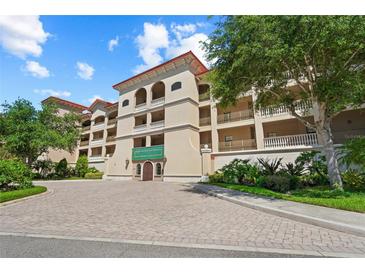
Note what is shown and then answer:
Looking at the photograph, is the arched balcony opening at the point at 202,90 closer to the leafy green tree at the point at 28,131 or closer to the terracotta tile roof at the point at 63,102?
the leafy green tree at the point at 28,131

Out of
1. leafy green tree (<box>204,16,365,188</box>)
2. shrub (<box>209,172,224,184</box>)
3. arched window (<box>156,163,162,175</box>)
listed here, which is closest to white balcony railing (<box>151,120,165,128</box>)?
arched window (<box>156,163,162,175</box>)

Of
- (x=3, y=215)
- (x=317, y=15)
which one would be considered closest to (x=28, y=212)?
(x=3, y=215)

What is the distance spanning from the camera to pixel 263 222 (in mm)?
6434

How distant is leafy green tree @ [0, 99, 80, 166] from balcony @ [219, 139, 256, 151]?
68.5 ft

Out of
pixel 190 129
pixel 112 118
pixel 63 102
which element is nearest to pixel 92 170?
pixel 112 118

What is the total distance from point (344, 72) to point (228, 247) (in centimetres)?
1085

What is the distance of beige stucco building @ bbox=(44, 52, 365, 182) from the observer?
59.9 feet

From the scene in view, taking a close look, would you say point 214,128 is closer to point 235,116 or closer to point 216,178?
point 235,116

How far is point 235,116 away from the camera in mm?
22078

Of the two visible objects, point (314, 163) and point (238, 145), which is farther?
point (238, 145)

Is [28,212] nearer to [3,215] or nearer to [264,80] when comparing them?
[3,215]

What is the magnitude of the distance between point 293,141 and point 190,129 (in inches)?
410

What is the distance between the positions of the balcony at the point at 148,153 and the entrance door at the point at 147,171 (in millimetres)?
893

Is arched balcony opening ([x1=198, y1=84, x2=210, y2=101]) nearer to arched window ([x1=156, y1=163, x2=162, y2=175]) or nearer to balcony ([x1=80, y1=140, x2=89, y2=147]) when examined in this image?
arched window ([x1=156, y1=163, x2=162, y2=175])
